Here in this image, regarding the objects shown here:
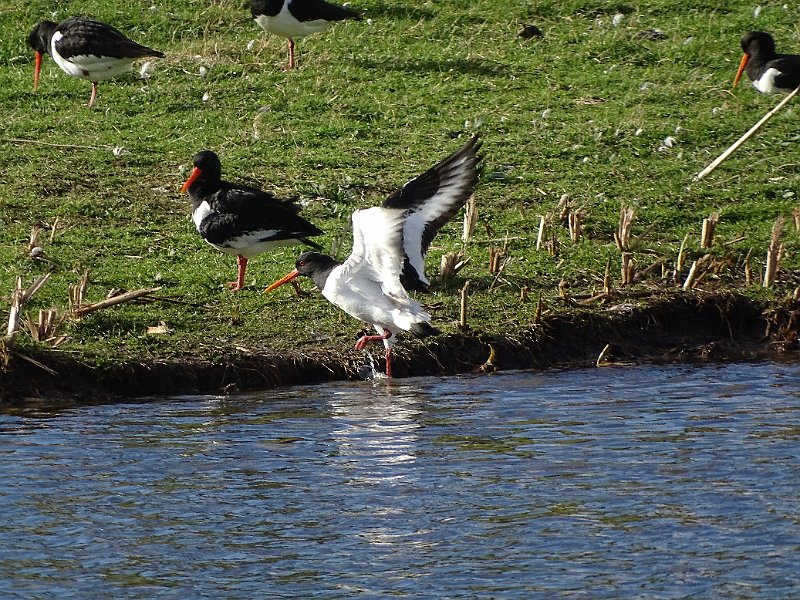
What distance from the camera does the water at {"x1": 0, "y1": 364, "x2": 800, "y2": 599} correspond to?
6.48 meters

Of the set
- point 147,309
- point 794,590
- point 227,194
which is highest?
point 227,194

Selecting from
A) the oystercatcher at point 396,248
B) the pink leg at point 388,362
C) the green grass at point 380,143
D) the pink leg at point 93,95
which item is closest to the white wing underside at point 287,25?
the green grass at point 380,143

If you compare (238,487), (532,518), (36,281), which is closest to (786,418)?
(532,518)

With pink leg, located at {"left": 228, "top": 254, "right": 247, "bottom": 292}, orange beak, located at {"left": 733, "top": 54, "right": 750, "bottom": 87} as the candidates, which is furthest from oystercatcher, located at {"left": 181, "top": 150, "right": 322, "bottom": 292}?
orange beak, located at {"left": 733, "top": 54, "right": 750, "bottom": 87}

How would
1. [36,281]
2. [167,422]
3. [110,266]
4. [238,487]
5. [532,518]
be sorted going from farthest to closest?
1. [110,266]
2. [36,281]
3. [167,422]
4. [238,487]
5. [532,518]

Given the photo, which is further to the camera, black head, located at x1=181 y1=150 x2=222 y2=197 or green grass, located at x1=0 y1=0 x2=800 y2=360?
black head, located at x1=181 y1=150 x2=222 y2=197

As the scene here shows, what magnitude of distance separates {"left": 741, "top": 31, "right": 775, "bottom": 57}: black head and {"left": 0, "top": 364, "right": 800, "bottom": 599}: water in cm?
616

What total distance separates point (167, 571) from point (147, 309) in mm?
4190

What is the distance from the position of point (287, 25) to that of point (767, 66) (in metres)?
5.34

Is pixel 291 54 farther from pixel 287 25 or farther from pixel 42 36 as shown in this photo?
pixel 42 36

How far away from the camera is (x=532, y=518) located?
7215mm

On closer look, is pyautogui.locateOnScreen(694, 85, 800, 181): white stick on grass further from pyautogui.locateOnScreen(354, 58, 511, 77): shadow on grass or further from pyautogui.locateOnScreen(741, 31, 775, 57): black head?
pyautogui.locateOnScreen(354, 58, 511, 77): shadow on grass

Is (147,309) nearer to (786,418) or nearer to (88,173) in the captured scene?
(88,173)

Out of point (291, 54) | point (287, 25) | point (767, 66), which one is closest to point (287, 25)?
point (287, 25)
